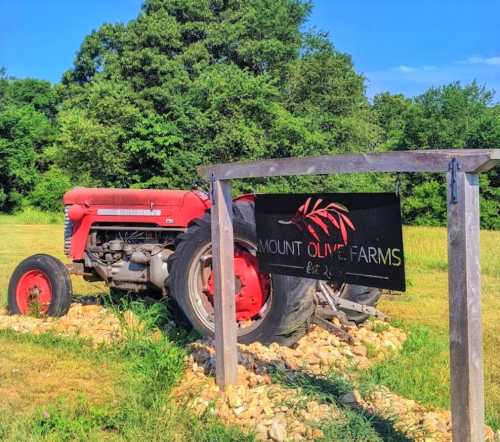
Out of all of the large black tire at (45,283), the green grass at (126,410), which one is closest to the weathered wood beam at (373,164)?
the green grass at (126,410)

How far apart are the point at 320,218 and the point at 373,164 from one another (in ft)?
1.99

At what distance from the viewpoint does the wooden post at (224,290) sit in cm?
421

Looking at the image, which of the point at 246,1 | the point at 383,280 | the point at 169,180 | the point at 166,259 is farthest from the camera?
the point at 246,1

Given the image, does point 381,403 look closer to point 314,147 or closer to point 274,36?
point 314,147

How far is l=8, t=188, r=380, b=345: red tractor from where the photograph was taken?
17.6ft

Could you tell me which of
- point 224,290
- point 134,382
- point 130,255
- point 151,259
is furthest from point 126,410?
point 130,255

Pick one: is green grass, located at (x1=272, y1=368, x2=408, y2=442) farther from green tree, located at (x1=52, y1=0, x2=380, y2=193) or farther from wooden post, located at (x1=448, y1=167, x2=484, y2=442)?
green tree, located at (x1=52, y1=0, x2=380, y2=193)

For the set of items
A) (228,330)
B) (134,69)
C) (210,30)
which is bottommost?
(228,330)

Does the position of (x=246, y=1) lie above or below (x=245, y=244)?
above

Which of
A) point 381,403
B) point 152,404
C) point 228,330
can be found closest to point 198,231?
point 228,330

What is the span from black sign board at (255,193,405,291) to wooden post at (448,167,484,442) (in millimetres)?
416

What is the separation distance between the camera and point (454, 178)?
2.85 m

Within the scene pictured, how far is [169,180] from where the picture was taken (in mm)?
23422

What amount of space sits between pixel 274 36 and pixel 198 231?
23254mm
